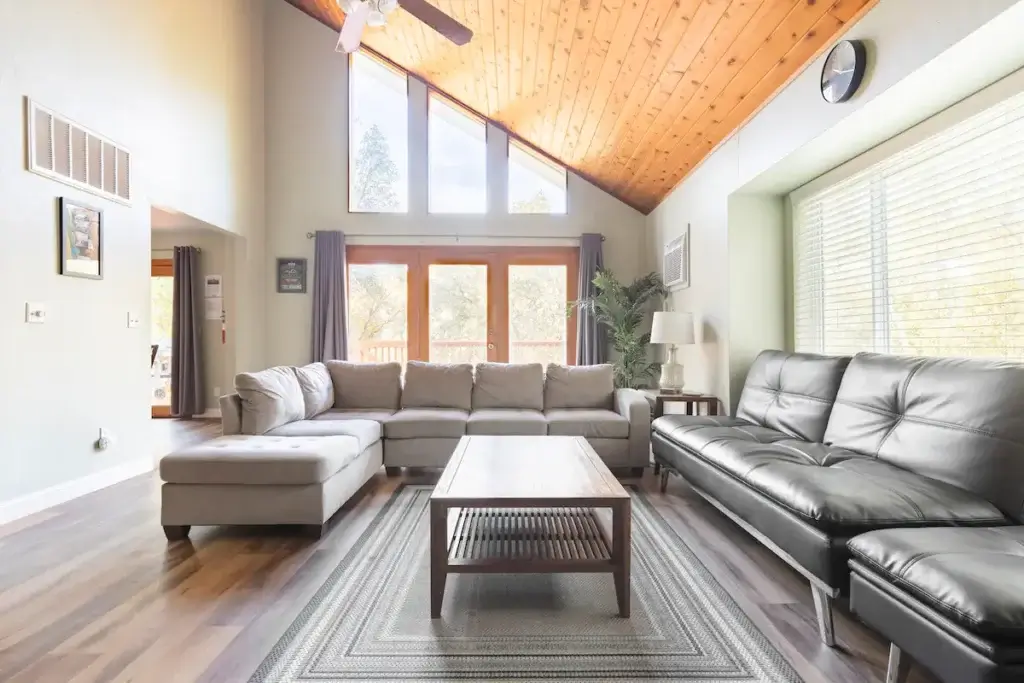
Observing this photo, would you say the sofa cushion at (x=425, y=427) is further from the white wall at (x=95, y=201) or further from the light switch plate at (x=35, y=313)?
the light switch plate at (x=35, y=313)

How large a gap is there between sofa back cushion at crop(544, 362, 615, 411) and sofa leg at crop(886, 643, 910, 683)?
9.00 feet

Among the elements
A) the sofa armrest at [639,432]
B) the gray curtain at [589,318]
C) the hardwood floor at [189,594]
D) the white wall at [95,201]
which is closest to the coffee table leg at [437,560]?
the hardwood floor at [189,594]

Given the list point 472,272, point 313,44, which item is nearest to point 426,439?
point 472,272

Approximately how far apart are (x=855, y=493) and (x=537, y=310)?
4.43 m

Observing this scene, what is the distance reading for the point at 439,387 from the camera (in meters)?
4.05

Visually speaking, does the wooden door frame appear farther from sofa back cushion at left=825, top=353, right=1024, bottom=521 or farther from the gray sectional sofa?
sofa back cushion at left=825, top=353, right=1024, bottom=521

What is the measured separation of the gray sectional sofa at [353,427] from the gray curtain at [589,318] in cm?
153

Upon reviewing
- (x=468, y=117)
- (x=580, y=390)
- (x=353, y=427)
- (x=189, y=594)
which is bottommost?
(x=189, y=594)

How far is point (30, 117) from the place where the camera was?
9.43 feet

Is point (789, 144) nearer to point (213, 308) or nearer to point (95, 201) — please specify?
point (95, 201)

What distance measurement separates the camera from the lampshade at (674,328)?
13.2 feet

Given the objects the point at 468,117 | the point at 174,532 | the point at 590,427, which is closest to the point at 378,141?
the point at 468,117

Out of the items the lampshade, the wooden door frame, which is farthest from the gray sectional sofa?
the wooden door frame

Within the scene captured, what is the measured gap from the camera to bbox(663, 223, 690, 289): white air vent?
461 centimetres
